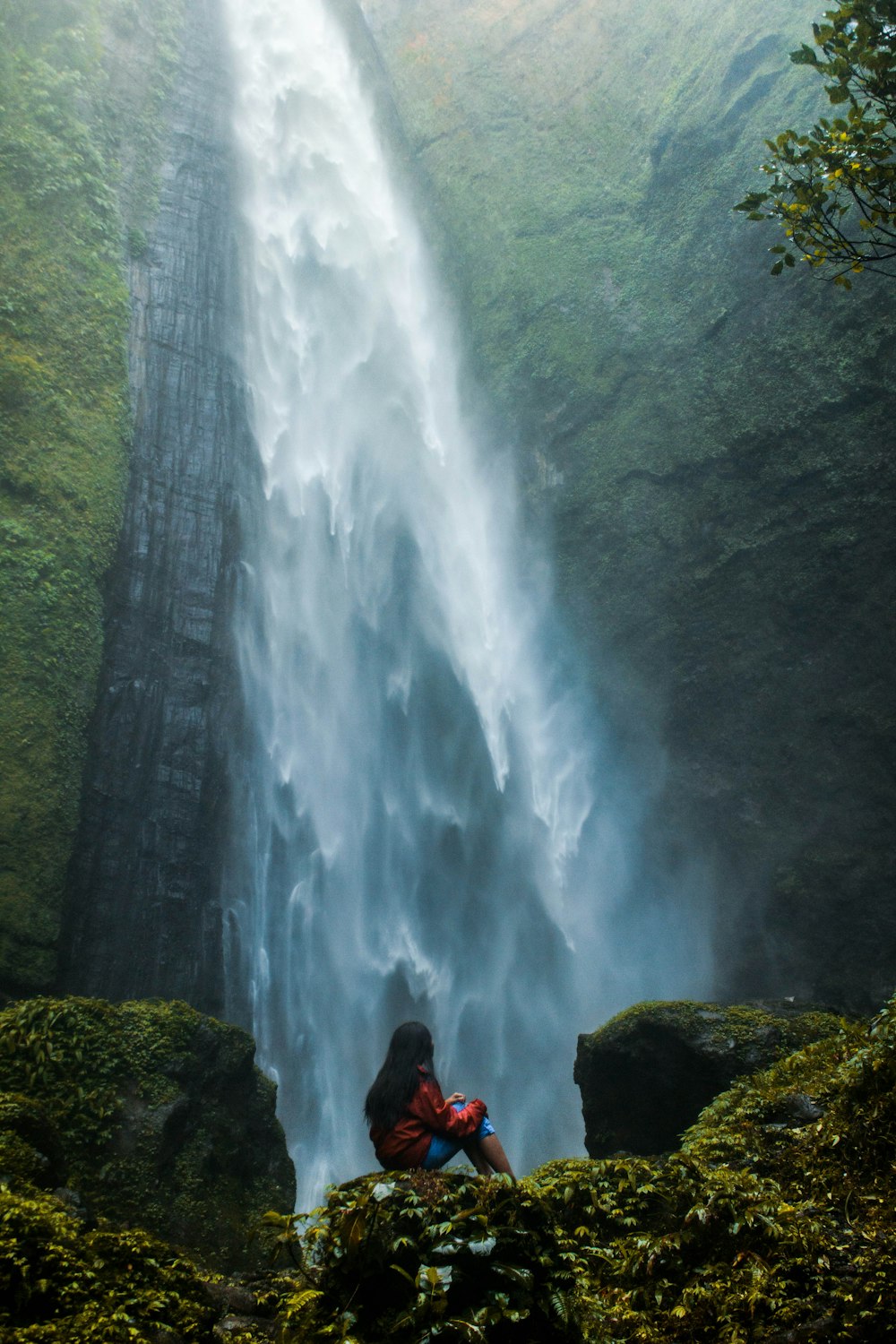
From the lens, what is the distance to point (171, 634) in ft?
42.1

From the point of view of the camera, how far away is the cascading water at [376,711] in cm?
1299

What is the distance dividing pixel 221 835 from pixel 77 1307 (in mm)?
10744

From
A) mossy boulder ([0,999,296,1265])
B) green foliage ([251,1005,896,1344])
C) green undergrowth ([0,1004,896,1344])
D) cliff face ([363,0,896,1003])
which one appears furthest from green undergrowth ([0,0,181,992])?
cliff face ([363,0,896,1003])

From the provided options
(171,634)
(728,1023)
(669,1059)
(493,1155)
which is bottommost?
(493,1155)

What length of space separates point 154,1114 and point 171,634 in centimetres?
797

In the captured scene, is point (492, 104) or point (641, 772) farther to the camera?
point (492, 104)

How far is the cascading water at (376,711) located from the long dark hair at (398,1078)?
27.8ft

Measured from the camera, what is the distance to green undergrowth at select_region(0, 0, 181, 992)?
31.6 ft

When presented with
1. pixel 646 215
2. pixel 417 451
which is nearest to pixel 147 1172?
pixel 417 451

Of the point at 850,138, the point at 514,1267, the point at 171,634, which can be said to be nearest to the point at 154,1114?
the point at 514,1267

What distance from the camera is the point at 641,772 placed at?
1585 cm

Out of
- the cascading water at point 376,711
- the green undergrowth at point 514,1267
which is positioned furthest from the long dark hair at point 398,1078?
the cascading water at point 376,711

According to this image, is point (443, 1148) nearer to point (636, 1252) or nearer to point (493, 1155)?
point (493, 1155)

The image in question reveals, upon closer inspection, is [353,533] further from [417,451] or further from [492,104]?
[492,104]
